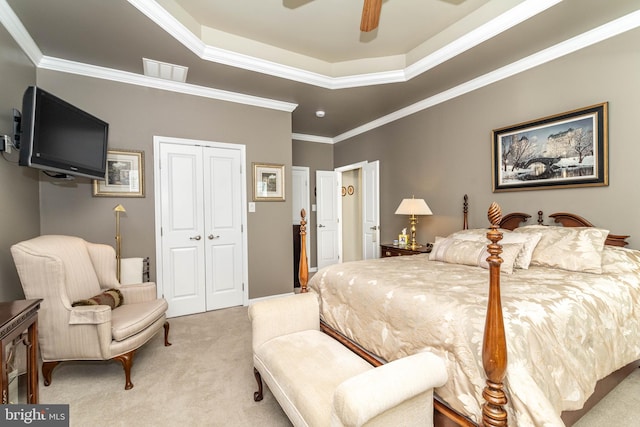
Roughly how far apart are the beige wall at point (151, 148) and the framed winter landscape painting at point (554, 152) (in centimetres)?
269

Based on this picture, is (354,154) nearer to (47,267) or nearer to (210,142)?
(210,142)

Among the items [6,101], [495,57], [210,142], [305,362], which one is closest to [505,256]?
[305,362]

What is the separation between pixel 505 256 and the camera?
215 centimetres

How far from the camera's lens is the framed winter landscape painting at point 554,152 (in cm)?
246

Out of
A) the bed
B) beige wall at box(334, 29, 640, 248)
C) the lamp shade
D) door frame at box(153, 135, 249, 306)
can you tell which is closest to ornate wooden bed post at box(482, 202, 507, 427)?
the bed

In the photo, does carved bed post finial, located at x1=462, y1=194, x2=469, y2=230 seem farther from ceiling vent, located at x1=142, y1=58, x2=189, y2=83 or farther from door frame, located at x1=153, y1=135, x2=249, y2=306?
ceiling vent, located at x1=142, y1=58, x2=189, y2=83

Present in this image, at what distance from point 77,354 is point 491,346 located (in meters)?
2.58

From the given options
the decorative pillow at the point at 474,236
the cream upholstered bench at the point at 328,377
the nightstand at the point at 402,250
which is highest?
the decorative pillow at the point at 474,236

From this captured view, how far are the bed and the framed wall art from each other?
186 cm

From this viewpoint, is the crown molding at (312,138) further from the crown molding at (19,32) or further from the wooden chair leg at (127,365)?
the wooden chair leg at (127,365)

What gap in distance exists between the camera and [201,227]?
3623mm

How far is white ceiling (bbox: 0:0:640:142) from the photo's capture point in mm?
2309

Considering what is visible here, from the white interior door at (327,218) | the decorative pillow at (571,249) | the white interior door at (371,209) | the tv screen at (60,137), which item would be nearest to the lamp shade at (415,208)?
the white interior door at (371,209)

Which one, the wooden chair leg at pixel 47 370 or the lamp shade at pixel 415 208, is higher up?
the lamp shade at pixel 415 208
